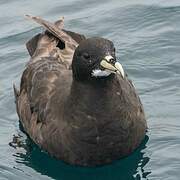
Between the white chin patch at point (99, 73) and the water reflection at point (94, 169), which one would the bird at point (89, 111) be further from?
the water reflection at point (94, 169)

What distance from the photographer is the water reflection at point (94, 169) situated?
8.69m

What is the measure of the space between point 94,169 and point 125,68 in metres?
2.20

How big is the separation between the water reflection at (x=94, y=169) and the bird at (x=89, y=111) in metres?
0.15

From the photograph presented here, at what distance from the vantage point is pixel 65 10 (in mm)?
12477

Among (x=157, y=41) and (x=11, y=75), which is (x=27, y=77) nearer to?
(x=11, y=75)

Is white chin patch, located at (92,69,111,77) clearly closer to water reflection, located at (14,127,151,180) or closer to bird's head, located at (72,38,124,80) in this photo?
bird's head, located at (72,38,124,80)

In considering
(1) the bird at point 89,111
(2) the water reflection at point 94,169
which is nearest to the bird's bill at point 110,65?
(1) the bird at point 89,111

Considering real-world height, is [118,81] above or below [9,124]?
above

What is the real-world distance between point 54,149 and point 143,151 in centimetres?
95

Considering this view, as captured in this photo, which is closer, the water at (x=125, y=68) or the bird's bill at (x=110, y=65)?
the bird's bill at (x=110, y=65)

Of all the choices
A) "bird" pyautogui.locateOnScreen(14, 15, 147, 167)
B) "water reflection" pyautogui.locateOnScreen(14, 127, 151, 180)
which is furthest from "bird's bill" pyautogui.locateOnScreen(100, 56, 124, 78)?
"water reflection" pyautogui.locateOnScreen(14, 127, 151, 180)

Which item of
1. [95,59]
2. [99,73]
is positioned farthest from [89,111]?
[95,59]

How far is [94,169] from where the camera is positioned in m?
8.69

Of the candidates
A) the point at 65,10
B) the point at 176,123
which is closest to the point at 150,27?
the point at 65,10
